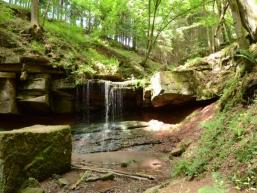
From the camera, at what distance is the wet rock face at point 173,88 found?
13.1 metres

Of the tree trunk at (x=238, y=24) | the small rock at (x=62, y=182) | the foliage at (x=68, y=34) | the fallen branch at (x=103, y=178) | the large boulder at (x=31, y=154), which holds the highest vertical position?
the foliage at (x=68, y=34)

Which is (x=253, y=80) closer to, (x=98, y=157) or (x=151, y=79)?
(x=98, y=157)

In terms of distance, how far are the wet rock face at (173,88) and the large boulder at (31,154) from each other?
5815 millimetres

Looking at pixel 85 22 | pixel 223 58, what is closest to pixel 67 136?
pixel 223 58

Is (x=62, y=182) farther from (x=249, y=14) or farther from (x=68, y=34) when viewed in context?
(x=68, y=34)

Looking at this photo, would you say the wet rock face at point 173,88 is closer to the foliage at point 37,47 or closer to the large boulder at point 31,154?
the large boulder at point 31,154

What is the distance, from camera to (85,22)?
98.6 ft

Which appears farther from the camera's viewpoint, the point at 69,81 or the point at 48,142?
the point at 69,81

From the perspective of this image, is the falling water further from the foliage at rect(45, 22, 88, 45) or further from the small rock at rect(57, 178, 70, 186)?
the small rock at rect(57, 178, 70, 186)

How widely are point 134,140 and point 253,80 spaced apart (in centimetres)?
558

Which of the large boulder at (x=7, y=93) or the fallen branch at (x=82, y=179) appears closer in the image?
the fallen branch at (x=82, y=179)

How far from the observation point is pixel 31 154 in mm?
7520

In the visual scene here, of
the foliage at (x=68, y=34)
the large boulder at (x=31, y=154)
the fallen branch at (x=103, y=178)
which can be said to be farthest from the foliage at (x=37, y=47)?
the fallen branch at (x=103, y=178)

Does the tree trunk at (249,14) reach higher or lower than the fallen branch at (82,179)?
higher
